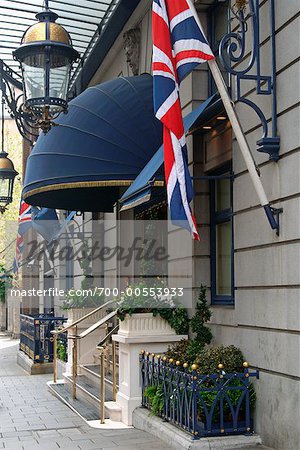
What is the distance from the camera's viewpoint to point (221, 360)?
29.6 ft

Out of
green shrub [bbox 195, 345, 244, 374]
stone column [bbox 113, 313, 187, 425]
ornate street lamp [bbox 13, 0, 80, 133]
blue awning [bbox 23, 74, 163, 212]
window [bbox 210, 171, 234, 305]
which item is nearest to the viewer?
green shrub [bbox 195, 345, 244, 374]

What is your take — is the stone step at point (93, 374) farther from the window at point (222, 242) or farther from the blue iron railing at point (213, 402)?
the blue iron railing at point (213, 402)

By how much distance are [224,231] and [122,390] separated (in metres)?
3.01

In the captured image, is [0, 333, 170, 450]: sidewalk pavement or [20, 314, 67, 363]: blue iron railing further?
[20, 314, 67, 363]: blue iron railing

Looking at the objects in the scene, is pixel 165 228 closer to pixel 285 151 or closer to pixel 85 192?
pixel 85 192

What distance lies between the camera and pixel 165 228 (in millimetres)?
14586

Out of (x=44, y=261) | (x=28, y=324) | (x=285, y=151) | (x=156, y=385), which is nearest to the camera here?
(x=285, y=151)

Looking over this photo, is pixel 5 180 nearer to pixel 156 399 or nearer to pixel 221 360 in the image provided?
pixel 156 399

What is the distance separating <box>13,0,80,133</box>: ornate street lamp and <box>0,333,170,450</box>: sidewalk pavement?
443 centimetres

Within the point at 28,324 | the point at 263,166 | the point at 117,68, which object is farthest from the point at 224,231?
the point at 28,324

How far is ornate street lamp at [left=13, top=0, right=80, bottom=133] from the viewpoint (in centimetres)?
1009

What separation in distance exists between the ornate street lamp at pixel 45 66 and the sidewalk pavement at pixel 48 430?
14.5ft

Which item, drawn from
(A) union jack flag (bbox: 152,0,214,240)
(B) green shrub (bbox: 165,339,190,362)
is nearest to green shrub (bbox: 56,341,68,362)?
(B) green shrub (bbox: 165,339,190,362)

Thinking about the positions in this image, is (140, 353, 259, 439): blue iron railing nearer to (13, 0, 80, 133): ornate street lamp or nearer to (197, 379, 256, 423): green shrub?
(197, 379, 256, 423): green shrub
